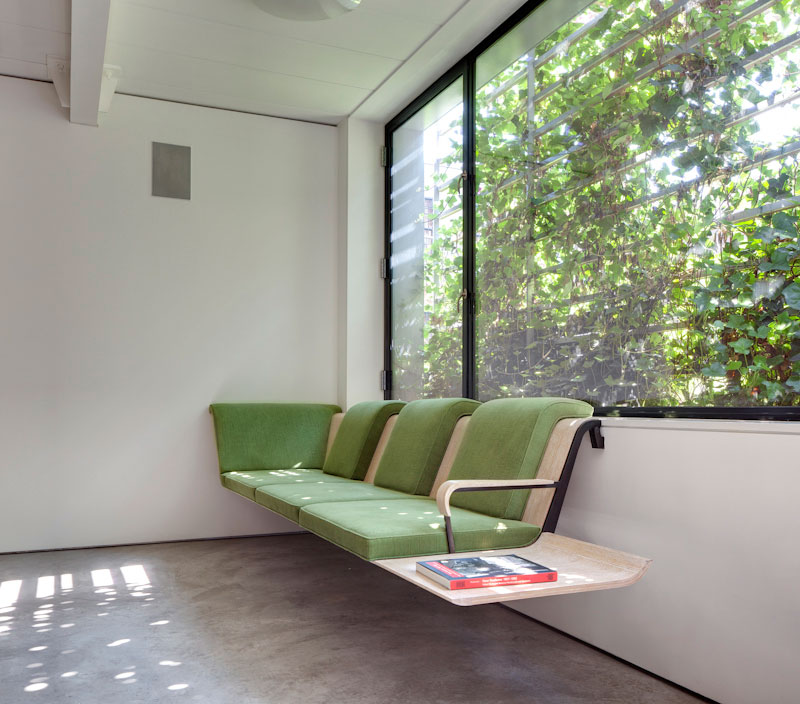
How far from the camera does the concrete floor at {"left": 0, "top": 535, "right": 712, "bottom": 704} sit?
2453 mm

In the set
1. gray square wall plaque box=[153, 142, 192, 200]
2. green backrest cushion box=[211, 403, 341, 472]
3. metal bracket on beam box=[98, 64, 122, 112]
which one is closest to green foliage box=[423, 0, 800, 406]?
green backrest cushion box=[211, 403, 341, 472]

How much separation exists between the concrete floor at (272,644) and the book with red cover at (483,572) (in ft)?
1.45

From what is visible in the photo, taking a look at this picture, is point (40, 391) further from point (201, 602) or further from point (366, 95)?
point (366, 95)

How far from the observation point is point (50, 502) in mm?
4695

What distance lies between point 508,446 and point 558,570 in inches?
27.1

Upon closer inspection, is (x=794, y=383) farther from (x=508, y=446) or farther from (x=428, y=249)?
(x=428, y=249)

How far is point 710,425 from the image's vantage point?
2.44 meters

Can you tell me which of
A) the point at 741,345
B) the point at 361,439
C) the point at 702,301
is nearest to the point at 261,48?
the point at 361,439

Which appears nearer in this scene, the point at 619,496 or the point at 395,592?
the point at 619,496

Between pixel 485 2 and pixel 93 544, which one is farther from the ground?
pixel 485 2

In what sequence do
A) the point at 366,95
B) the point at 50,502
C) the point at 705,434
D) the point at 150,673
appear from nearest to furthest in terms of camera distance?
the point at 705,434, the point at 150,673, the point at 50,502, the point at 366,95

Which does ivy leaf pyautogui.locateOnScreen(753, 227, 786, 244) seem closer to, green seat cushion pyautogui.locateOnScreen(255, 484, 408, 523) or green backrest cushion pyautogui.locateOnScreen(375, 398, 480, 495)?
green backrest cushion pyautogui.locateOnScreen(375, 398, 480, 495)

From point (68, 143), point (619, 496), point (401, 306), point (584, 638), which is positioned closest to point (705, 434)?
point (619, 496)

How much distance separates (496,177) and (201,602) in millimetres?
2607
